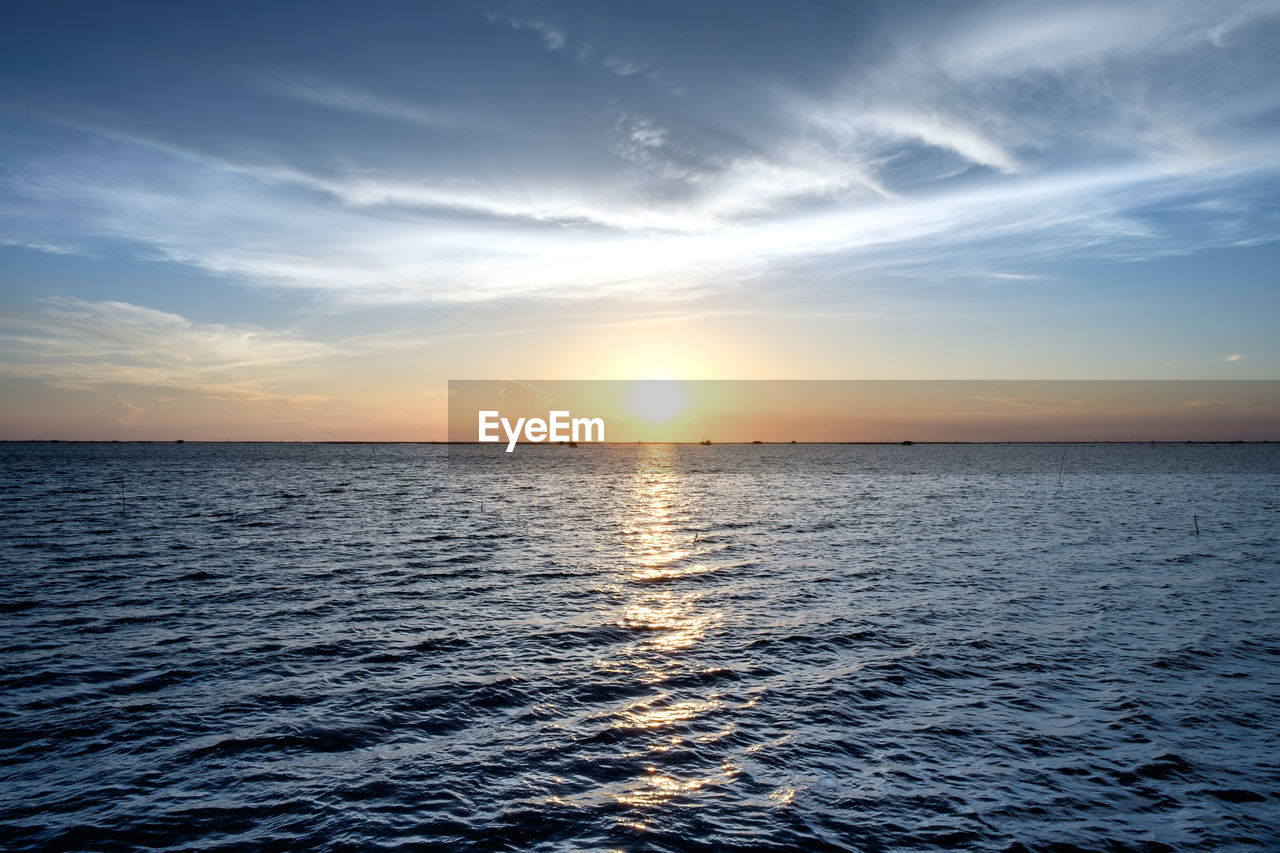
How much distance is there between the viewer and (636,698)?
20359 millimetres

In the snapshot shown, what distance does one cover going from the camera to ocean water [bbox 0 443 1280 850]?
14.0 m

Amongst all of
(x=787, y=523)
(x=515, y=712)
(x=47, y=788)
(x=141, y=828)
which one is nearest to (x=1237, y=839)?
(x=515, y=712)

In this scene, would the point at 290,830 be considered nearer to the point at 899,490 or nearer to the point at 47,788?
the point at 47,788

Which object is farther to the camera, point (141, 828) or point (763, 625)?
point (763, 625)

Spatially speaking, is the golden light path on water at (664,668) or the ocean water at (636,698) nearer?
the ocean water at (636,698)

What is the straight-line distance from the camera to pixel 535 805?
1440 centimetres

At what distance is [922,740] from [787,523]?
4657 centimetres

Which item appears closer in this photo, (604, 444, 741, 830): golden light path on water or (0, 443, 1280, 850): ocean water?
(0, 443, 1280, 850): ocean water

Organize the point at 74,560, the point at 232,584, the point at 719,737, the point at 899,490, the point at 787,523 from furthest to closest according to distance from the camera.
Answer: the point at 899,490 → the point at 787,523 → the point at 74,560 → the point at 232,584 → the point at 719,737

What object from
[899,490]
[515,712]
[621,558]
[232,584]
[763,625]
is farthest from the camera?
[899,490]

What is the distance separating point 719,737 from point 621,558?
27977 mm

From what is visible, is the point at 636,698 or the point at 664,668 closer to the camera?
the point at 636,698

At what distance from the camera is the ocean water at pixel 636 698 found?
1403cm

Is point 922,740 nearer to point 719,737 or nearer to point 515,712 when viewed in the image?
point 719,737
